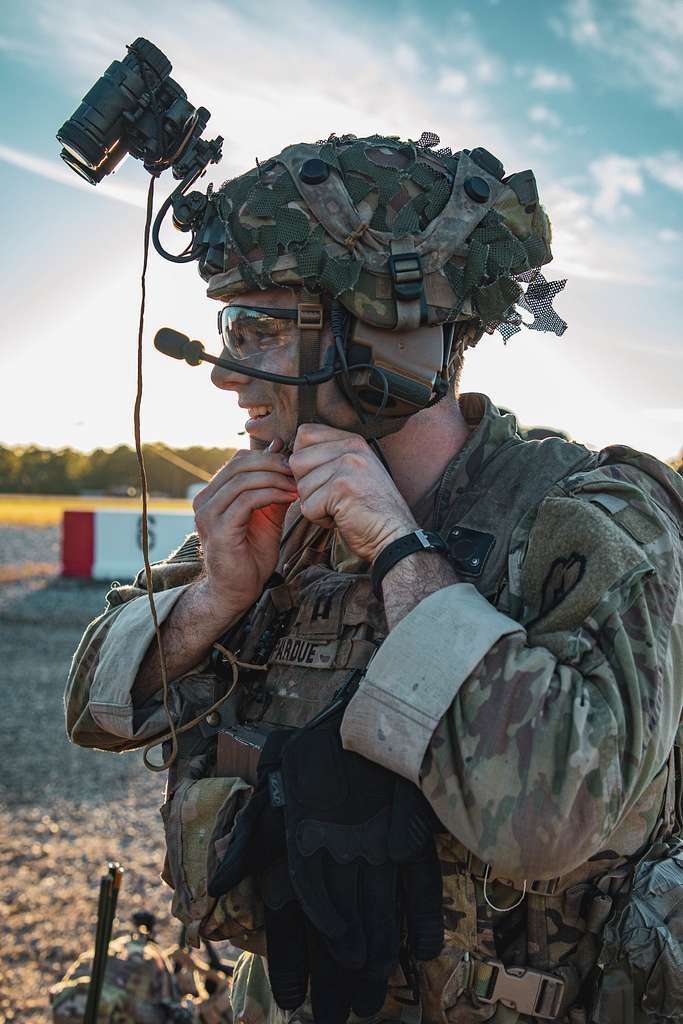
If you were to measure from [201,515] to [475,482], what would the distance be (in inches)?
30.9

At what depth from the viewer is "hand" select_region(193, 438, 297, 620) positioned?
8.04 feet

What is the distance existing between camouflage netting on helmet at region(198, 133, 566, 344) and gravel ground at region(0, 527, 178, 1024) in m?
4.06

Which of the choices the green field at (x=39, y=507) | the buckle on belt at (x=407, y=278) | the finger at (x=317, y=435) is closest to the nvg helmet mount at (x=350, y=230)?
the buckle on belt at (x=407, y=278)

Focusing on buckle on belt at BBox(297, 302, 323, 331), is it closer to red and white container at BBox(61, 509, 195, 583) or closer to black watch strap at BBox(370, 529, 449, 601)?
black watch strap at BBox(370, 529, 449, 601)

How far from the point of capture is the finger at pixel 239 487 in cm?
244

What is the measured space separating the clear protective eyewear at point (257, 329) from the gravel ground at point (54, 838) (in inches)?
150

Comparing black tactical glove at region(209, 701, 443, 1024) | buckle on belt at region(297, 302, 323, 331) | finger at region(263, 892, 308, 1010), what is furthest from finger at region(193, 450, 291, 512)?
finger at region(263, 892, 308, 1010)

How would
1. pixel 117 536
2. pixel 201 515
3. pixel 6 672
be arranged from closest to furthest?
pixel 201 515
pixel 6 672
pixel 117 536

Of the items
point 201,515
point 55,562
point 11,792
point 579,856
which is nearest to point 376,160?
point 201,515

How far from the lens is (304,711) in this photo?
243cm

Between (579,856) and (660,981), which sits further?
(660,981)

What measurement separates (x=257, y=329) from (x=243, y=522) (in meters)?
0.54

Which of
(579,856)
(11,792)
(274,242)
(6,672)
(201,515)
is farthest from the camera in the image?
(6,672)

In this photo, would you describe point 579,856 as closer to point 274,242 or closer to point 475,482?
point 475,482
